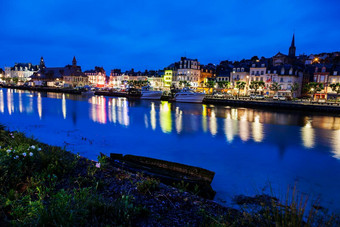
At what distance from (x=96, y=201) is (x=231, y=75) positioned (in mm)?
89790

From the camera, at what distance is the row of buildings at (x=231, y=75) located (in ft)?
249

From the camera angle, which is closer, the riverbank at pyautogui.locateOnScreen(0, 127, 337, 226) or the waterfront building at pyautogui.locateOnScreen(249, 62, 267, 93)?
the riverbank at pyautogui.locateOnScreen(0, 127, 337, 226)

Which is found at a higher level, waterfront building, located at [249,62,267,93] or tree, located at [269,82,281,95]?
waterfront building, located at [249,62,267,93]

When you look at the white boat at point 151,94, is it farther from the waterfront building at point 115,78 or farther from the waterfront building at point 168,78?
the waterfront building at point 115,78

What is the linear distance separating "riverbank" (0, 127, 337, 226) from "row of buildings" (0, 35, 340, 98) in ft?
252

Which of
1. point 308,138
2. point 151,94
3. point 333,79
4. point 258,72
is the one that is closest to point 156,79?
point 151,94

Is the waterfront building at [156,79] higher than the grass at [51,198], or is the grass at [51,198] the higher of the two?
the waterfront building at [156,79]

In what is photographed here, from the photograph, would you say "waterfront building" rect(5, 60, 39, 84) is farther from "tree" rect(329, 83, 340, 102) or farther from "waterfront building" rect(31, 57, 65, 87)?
"tree" rect(329, 83, 340, 102)

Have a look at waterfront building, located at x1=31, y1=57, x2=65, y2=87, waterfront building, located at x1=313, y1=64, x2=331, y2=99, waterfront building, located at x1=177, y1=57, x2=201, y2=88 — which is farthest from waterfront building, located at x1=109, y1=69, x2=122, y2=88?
waterfront building, located at x1=313, y1=64, x2=331, y2=99

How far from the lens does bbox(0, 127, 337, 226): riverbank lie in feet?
15.7

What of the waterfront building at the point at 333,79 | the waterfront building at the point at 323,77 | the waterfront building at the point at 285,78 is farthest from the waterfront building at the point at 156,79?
the waterfront building at the point at 333,79

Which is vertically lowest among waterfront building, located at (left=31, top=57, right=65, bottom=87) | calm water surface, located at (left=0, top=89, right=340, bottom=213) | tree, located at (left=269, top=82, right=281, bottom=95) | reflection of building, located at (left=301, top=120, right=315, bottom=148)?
reflection of building, located at (left=301, top=120, right=315, bottom=148)

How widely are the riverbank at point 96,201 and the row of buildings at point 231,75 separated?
252 feet

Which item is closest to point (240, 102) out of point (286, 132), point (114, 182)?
point (286, 132)
